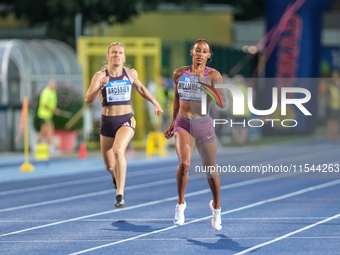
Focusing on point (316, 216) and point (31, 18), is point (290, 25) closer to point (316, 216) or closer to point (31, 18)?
point (31, 18)

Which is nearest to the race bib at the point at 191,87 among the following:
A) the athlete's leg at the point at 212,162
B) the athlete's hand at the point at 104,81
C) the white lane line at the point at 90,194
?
the athlete's leg at the point at 212,162

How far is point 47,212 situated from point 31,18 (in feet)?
90.2

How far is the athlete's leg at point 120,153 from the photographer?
10.8 meters

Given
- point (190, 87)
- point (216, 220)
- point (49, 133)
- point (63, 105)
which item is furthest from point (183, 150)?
point (63, 105)

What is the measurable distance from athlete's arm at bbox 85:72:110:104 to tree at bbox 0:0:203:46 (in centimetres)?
2404

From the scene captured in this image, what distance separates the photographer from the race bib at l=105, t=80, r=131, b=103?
35.0ft

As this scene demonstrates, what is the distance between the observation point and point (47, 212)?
38.5 feet

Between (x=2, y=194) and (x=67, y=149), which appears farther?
(x=67, y=149)

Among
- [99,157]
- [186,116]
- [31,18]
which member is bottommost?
[99,157]

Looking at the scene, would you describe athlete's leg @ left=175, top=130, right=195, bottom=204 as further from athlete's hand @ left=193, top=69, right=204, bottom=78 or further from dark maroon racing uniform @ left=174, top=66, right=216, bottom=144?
athlete's hand @ left=193, top=69, right=204, bottom=78

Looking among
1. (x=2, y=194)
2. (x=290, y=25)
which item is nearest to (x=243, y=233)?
(x=2, y=194)

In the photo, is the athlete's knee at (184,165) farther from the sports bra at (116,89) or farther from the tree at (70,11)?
the tree at (70,11)

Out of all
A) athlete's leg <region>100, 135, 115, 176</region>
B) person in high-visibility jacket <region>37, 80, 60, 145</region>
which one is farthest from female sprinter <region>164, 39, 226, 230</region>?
person in high-visibility jacket <region>37, 80, 60, 145</region>

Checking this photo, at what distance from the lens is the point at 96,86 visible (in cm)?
1048
